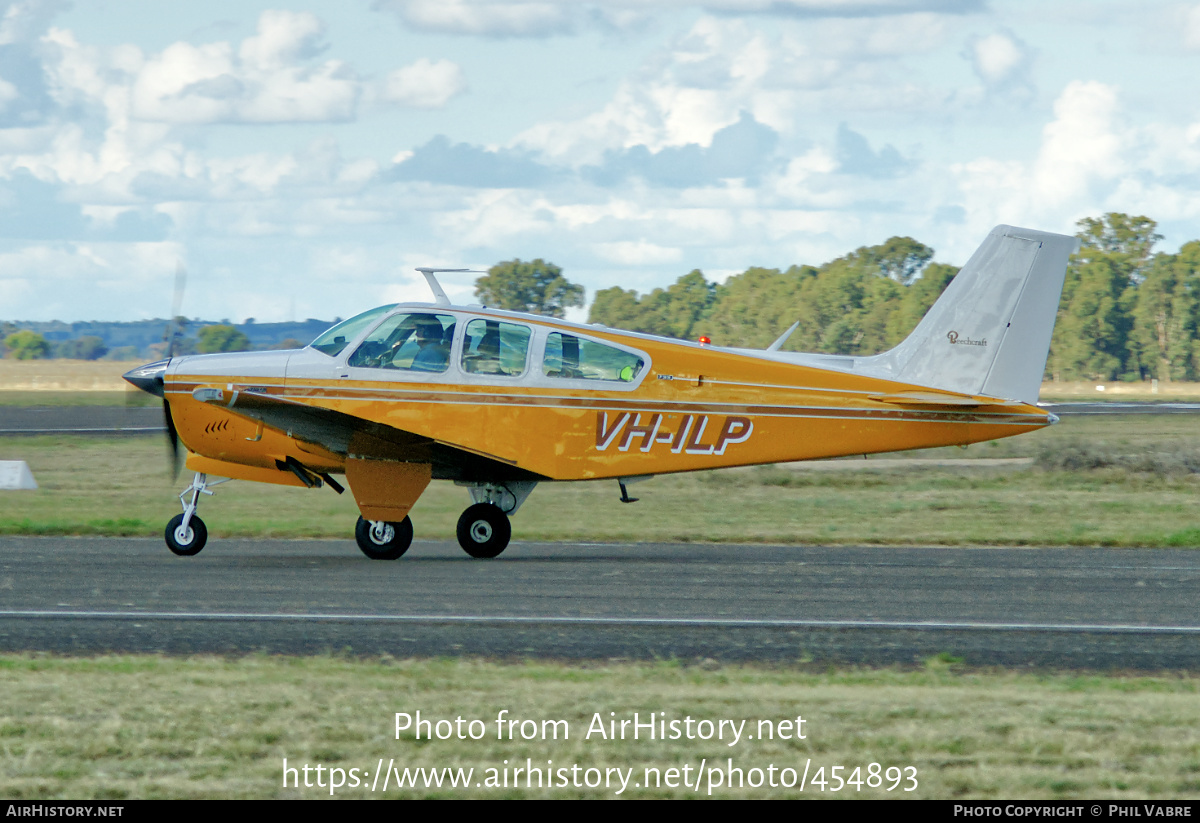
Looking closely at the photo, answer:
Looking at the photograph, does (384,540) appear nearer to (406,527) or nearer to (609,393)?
(406,527)

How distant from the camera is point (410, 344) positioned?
13531mm

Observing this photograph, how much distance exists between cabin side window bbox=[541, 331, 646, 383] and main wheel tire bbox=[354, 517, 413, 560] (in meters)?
2.23

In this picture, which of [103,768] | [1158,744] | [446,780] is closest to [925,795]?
[1158,744]

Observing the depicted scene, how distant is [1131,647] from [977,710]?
270cm

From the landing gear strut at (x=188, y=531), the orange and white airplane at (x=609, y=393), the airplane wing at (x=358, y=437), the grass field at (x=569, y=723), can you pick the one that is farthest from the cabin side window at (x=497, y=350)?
the grass field at (x=569, y=723)

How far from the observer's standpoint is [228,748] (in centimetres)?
576

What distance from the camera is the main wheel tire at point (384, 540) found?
13.6 metres

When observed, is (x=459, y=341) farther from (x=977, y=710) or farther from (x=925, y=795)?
(x=925, y=795)

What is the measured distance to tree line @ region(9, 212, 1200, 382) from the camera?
8038 cm

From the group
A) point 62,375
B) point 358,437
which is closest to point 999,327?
point 358,437

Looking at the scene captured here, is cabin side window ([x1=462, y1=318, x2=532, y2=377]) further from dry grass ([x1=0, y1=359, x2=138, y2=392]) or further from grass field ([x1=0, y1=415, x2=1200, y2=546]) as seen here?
dry grass ([x1=0, y1=359, x2=138, y2=392])

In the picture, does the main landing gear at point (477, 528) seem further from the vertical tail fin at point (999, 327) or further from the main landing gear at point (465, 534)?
the vertical tail fin at point (999, 327)

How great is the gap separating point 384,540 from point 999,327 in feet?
21.7

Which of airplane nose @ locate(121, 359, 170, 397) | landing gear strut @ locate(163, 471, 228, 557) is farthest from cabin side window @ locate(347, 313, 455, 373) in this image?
landing gear strut @ locate(163, 471, 228, 557)
